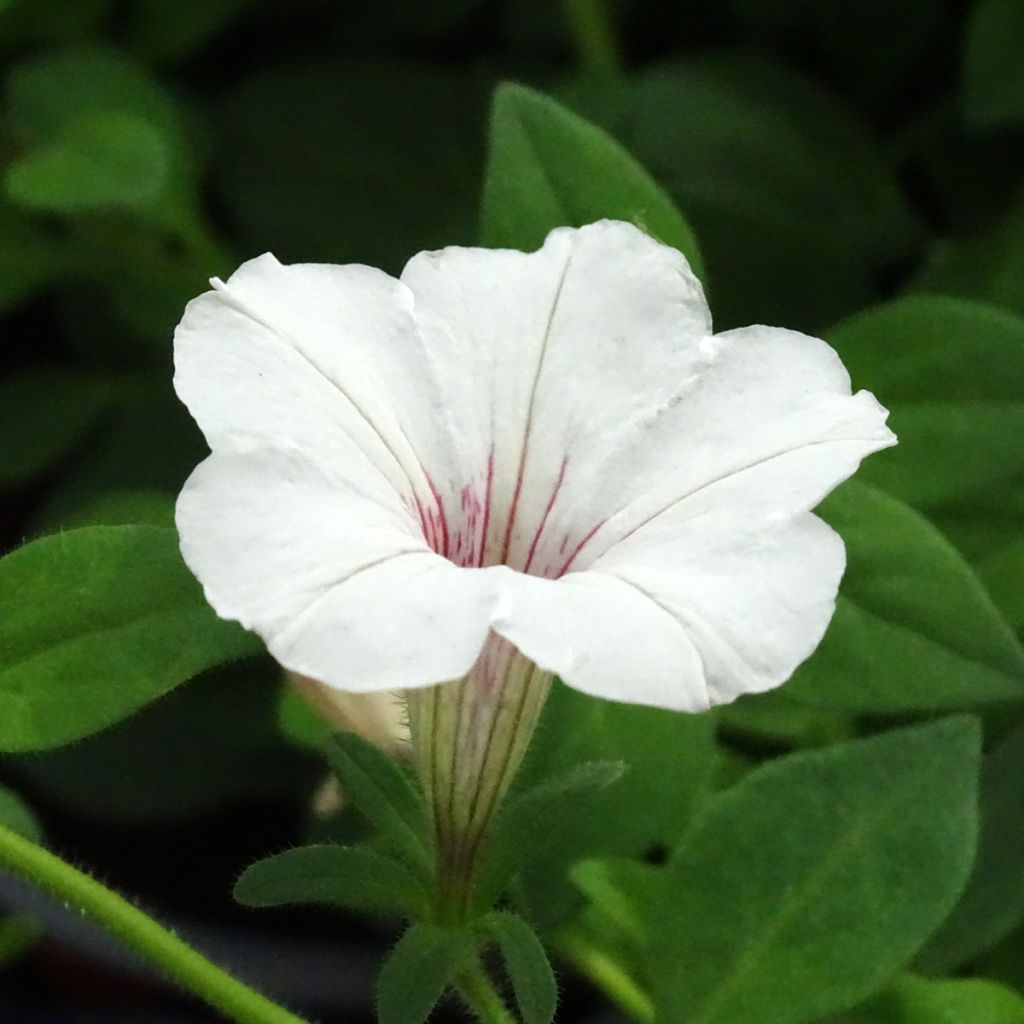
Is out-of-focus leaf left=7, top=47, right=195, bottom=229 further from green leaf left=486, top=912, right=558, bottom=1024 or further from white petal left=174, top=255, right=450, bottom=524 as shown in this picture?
green leaf left=486, top=912, right=558, bottom=1024

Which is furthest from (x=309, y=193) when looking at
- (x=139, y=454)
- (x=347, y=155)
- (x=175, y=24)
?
(x=139, y=454)

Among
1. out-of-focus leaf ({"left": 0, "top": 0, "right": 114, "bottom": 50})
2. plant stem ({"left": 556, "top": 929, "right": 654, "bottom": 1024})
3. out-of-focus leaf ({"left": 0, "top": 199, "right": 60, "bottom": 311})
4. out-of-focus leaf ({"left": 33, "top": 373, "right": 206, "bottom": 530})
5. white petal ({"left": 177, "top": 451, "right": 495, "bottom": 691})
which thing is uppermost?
white petal ({"left": 177, "top": 451, "right": 495, "bottom": 691})

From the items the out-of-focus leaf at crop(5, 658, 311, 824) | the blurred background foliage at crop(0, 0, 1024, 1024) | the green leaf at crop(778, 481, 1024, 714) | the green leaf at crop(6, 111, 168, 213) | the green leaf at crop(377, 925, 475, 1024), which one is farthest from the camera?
the out-of-focus leaf at crop(5, 658, 311, 824)

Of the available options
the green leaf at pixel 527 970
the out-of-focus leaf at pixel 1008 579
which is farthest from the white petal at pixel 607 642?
the out-of-focus leaf at pixel 1008 579

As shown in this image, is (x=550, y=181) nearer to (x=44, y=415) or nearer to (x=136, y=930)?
(x=136, y=930)

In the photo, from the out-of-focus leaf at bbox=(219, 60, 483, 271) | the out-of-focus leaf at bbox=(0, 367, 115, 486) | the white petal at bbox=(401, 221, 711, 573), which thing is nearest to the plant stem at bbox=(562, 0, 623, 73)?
the out-of-focus leaf at bbox=(219, 60, 483, 271)
